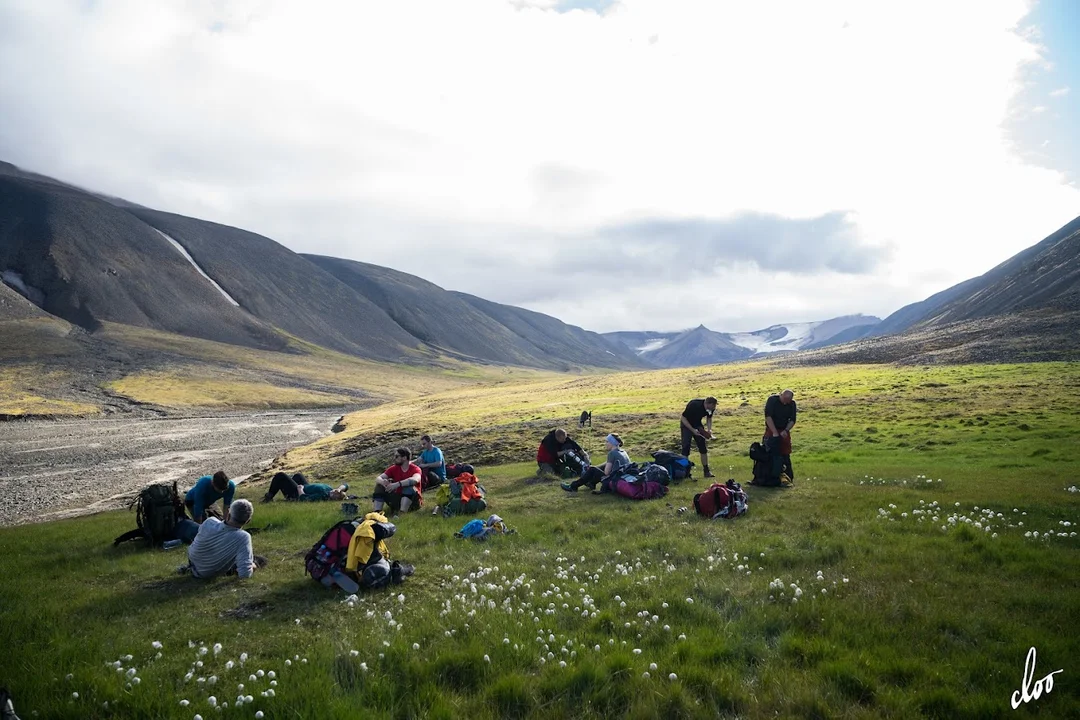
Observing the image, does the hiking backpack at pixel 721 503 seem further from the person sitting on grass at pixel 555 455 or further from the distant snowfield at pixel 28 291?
→ the distant snowfield at pixel 28 291

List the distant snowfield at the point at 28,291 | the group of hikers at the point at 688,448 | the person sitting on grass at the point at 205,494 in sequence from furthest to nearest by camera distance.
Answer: the distant snowfield at the point at 28,291
the group of hikers at the point at 688,448
the person sitting on grass at the point at 205,494

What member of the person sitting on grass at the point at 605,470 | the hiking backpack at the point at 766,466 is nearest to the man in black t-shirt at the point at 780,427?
the hiking backpack at the point at 766,466

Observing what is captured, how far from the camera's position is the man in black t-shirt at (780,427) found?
61.3ft

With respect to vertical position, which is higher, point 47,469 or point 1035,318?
point 1035,318

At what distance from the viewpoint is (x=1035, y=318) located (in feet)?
331

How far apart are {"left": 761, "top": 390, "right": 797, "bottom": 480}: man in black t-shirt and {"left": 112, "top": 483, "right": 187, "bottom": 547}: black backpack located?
1795cm

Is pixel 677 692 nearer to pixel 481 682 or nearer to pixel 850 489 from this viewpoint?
pixel 481 682

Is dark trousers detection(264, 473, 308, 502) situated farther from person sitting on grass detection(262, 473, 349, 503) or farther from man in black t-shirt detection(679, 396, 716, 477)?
man in black t-shirt detection(679, 396, 716, 477)

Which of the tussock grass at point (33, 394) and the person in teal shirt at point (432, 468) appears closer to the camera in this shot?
the person in teal shirt at point (432, 468)

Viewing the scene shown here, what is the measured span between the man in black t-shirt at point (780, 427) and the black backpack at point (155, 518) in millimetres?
17949

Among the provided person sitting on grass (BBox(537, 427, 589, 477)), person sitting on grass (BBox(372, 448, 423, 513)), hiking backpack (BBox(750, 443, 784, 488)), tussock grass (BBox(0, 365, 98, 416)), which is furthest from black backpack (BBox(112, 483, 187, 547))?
tussock grass (BBox(0, 365, 98, 416))

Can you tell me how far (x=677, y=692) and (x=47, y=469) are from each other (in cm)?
5583

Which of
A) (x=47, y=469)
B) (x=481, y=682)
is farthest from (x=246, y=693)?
(x=47, y=469)

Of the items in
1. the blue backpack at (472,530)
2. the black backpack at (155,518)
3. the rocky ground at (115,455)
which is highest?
the black backpack at (155,518)
